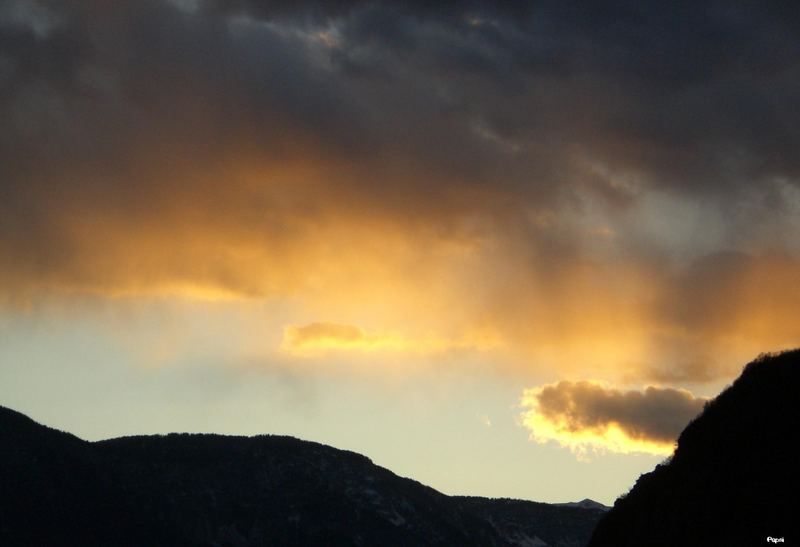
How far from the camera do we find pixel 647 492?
67000mm

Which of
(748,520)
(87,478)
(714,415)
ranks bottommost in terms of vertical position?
(748,520)

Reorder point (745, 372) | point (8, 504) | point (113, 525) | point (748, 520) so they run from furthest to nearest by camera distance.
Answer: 1. point (113, 525)
2. point (8, 504)
3. point (745, 372)
4. point (748, 520)

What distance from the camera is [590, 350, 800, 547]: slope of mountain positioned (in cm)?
5244

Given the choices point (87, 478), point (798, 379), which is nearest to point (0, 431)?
point (87, 478)

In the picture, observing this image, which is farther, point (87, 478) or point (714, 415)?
point (87, 478)

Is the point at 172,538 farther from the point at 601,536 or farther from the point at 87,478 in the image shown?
the point at 601,536

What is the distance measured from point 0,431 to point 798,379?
531 ft

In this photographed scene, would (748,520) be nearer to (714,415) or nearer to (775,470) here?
(775,470)

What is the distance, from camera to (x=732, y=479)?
57656mm

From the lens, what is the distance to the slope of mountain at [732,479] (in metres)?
52.4

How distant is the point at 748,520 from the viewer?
173 feet

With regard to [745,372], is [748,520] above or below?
below

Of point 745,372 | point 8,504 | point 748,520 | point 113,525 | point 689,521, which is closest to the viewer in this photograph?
point 748,520

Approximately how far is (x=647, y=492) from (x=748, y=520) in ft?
47.3
